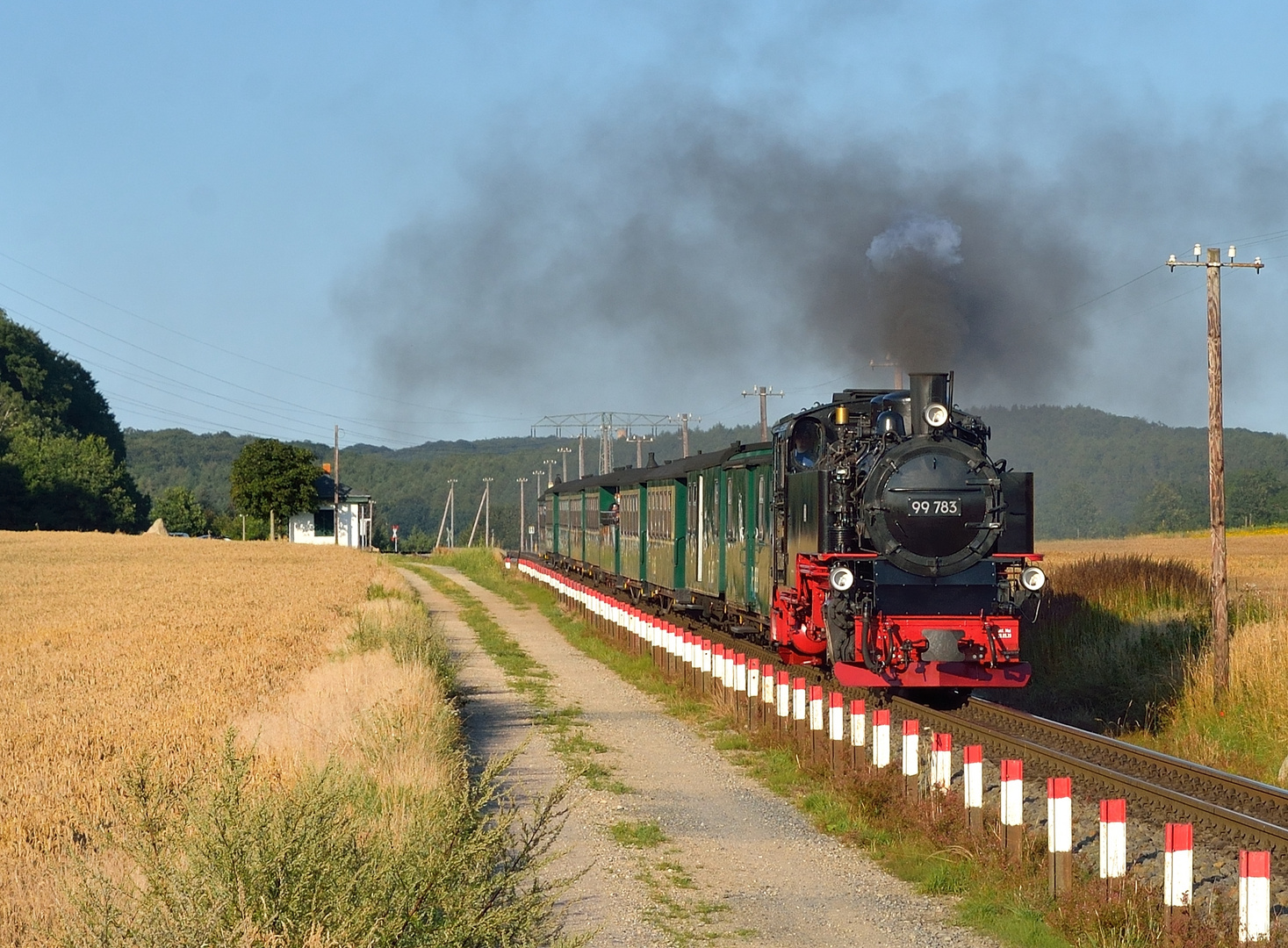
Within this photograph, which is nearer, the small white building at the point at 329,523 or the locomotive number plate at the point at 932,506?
the locomotive number plate at the point at 932,506

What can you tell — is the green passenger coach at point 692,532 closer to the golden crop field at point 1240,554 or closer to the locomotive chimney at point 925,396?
the locomotive chimney at point 925,396

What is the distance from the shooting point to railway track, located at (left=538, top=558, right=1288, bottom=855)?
9.88 meters

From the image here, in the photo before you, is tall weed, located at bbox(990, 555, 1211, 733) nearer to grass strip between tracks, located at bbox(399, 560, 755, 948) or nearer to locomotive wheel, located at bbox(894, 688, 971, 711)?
locomotive wheel, located at bbox(894, 688, 971, 711)

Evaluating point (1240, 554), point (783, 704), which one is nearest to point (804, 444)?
point (783, 704)

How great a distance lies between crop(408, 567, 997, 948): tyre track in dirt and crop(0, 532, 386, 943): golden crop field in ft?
9.18

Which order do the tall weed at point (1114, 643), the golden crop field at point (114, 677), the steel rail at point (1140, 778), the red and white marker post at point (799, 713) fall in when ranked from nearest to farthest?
the golden crop field at point (114, 677), the steel rail at point (1140, 778), the red and white marker post at point (799, 713), the tall weed at point (1114, 643)

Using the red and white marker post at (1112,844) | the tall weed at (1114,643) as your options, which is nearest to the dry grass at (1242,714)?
the tall weed at (1114,643)

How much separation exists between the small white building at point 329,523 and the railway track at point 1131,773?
263 ft

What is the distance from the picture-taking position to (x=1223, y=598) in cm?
1675

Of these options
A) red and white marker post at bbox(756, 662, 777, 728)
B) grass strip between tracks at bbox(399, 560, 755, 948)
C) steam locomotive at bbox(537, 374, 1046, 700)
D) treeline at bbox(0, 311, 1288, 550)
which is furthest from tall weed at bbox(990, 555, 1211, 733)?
treeline at bbox(0, 311, 1288, 550)

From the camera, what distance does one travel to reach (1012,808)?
8812 millimetres

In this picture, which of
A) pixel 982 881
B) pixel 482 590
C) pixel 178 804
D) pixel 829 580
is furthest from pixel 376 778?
pixel 482 590

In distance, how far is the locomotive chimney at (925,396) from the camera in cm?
1419

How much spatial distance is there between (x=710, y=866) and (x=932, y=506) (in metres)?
5.62
